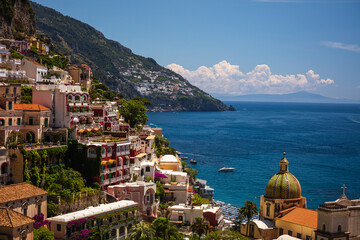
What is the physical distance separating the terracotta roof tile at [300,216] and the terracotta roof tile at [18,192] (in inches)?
1067

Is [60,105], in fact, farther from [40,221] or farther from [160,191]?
[160,191]

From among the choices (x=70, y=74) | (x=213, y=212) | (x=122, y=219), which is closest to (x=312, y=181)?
(x=213, y=212)

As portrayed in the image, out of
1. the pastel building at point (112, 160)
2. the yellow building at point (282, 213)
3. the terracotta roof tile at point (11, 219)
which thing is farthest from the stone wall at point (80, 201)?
the yellow building at point (282, 213)

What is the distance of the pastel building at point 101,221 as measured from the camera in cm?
4022

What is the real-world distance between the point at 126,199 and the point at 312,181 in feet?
214

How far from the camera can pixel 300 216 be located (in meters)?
48.1

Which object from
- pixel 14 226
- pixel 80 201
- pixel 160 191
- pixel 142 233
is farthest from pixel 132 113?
pixel 14 226

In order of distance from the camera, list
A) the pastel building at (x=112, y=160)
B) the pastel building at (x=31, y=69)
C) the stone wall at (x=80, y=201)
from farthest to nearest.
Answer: the pastel building at (x=31, y=69), the pastel building at (x=112, y=160), the stone wall at (x=80, y=201)

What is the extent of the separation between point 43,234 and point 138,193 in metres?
16.6

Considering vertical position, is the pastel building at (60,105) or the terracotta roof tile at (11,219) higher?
the pastel building at (60,105)

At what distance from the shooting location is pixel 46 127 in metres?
51.9

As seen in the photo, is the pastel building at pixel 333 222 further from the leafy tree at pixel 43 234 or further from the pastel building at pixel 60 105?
the pastel building at pixel 60 105

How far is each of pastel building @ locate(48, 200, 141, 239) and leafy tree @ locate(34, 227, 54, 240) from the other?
1821 mm

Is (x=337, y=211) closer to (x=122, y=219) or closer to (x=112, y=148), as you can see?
(x=122, y=219)
